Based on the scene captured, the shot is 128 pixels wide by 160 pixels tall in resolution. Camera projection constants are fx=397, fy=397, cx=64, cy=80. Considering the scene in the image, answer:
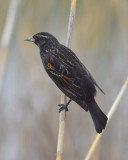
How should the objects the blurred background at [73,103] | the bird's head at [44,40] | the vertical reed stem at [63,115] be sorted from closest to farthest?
the vertical reed stem at [63,115]
the bird's head at [44,40]
the blurred background at [73,103]

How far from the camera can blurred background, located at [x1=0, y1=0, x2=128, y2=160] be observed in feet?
14.8

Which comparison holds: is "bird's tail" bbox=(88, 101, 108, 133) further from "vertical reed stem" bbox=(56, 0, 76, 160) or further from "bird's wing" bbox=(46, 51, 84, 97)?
"vertical reed stem" bbox=(56, 0, 76, 160)

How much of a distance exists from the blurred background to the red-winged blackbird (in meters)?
0.94

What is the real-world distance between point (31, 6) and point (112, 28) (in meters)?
1.09

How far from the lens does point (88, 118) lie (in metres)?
4.59

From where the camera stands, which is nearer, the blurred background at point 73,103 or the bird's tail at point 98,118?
the bird's tail at point 98,118

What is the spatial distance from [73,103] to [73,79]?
1230 mm

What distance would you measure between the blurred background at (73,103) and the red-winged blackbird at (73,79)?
937 millimetres

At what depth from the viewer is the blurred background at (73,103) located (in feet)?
14.8

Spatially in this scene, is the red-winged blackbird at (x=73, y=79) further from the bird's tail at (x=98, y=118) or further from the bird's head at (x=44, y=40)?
the bird's head at (x=44, y=40)

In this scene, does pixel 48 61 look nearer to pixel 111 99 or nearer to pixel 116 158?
pixel 111 99

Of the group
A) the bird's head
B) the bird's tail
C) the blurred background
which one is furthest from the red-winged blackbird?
the blurred background

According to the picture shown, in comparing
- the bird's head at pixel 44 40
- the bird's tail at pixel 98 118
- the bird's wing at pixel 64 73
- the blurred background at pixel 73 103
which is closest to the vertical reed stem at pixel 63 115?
the bird's wing at pixel 64 73

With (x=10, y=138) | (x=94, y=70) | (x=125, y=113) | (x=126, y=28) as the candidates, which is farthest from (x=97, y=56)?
(x=10, y=138)
